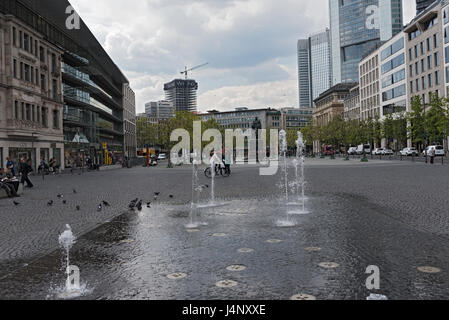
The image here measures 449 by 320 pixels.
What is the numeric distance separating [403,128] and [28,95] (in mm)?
57910

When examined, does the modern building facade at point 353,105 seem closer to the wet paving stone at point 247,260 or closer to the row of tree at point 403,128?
the row of tree at point 403,128

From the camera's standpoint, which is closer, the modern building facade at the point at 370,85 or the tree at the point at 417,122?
the tree at the point at 417,122

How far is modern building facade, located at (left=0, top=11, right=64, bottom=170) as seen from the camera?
123ft

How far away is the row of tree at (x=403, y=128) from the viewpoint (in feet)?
172

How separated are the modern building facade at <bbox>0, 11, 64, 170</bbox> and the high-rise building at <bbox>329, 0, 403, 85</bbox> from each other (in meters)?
135

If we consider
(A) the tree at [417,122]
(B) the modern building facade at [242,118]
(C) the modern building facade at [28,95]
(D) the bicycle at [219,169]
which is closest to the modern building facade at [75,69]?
(C) the modern building facade at [28,95]

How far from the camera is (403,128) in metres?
69.6

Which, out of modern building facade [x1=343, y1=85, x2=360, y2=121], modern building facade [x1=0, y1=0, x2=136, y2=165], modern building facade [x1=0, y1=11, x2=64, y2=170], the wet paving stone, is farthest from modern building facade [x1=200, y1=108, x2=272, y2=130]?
the wet paving stone

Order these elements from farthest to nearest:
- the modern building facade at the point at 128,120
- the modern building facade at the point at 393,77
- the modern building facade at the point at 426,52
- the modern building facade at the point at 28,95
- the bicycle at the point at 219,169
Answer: the modern building facade at the point at 128,120 → the modern building facade at the point at 393,77 → the modern building facade at the point at 426,52 → the modern building facade at the point at 28,95 → the bicycle at the point at 219,169

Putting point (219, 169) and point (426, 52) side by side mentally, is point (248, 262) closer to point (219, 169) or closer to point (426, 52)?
point (219, 169)

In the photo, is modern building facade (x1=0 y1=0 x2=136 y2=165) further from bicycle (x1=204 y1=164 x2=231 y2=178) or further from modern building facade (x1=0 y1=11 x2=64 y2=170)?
bicycle (x1=204 y1=164 x2=231 y2=178)

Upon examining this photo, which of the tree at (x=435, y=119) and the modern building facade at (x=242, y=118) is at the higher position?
the modern building facade at (x=242, y=118)

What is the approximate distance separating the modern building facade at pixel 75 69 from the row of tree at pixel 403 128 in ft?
140

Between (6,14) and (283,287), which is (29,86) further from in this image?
(283,287)
